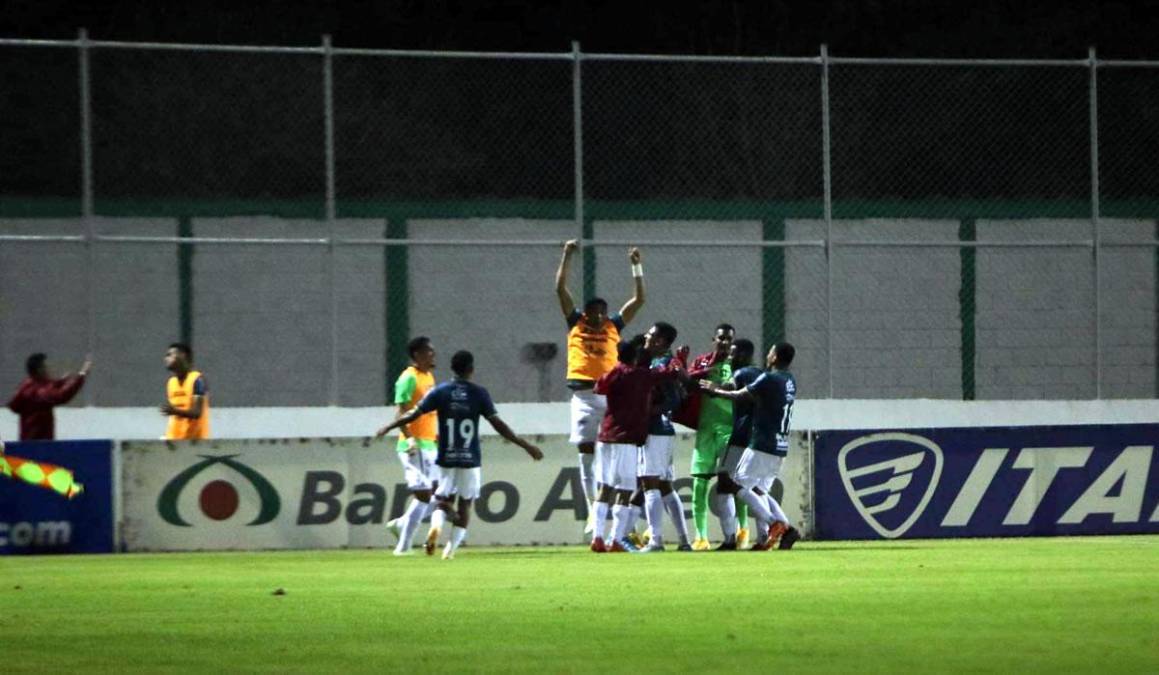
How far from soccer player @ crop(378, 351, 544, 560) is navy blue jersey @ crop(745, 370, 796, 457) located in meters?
1.83

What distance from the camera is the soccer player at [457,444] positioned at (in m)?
18.4

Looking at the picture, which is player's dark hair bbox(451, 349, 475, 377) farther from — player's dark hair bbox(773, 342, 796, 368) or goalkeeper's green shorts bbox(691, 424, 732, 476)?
player's dark hair bbox(773, 342, 796, 368)

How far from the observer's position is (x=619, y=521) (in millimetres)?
18750

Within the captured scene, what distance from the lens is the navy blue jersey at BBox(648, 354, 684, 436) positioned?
19000mm

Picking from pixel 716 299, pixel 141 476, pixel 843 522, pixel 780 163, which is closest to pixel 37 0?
pixel 780 163

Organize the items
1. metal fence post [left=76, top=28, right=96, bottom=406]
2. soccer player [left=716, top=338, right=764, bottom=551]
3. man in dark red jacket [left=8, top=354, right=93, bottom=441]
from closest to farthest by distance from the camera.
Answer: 1. soccer player [left=716, top=338, right=764, bottom=551]
2. man in dark red jacket [left=8, top=354, right=93, bottom=441]
3. metal fence post [left=76, top=28, right=96, bottom=406]

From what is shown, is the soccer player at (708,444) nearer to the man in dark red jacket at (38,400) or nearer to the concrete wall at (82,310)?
the man in dark red jacket at (38,400)

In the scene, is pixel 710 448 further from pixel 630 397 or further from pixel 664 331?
pixel 664 331

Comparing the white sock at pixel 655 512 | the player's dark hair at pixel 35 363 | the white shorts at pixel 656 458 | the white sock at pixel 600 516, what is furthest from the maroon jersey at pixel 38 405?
the white sock at pixel 655 512

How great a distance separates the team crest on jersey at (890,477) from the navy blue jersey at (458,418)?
3835mm

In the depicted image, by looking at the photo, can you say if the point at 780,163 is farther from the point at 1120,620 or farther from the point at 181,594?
the point at 1120,620

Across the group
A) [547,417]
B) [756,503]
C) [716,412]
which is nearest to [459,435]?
[716,412]

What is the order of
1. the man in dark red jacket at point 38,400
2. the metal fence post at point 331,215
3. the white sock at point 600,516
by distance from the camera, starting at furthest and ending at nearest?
the metal fence post at point 331,215 < the man in dark red jacket at point 38,400 < the white sock at point 600,516

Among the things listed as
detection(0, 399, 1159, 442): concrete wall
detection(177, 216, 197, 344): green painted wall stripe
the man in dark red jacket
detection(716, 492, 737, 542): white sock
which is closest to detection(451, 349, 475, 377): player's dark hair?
detection(716, 492, 737, 542): white sock
